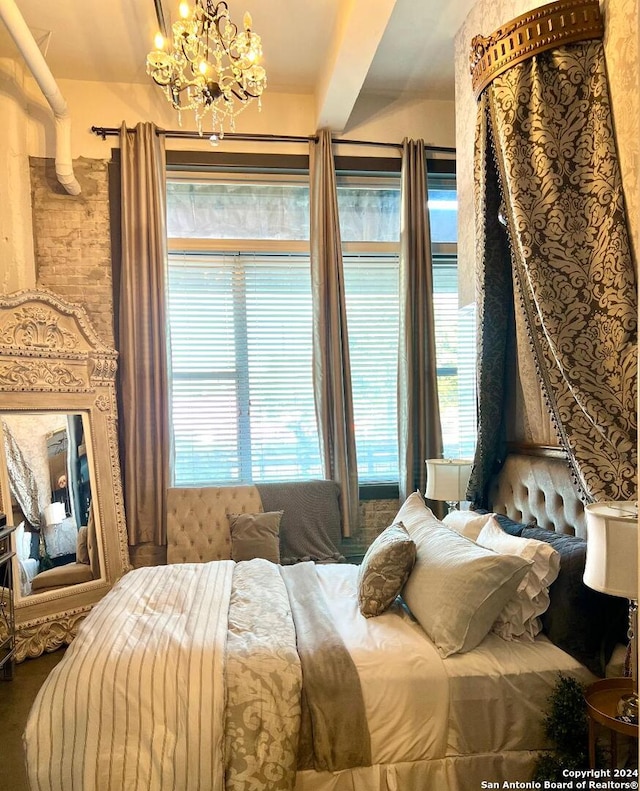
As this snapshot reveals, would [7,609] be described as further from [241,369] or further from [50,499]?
[241,369]

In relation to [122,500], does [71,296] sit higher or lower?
higher

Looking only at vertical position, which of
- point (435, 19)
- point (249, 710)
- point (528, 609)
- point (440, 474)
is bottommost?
point (249, 710)

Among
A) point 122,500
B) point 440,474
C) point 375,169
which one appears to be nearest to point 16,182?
point 122,500

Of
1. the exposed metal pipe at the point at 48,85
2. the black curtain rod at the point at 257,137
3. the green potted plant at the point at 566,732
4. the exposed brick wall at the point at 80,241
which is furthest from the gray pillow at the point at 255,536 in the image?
the black curtain rod at the point at 257,137

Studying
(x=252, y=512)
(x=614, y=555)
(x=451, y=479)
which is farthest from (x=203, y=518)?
(x=614, y=555)

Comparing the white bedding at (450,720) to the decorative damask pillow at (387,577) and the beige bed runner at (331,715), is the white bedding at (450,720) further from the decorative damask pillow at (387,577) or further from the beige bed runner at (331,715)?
the decorative damask pillow at (387,577)

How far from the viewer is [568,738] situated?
184 centimetres

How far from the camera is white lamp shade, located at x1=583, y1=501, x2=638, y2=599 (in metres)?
1.57

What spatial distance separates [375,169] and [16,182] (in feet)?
8.20

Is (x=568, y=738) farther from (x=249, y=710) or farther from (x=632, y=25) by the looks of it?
(x=632, y=25)

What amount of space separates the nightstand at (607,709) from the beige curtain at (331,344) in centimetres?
233

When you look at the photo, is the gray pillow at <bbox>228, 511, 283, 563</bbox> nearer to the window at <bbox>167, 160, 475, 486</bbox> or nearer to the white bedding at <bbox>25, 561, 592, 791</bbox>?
the window at <bbox>167, 160, 475, 486</bbox>

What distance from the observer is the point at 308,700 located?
6.15 ft

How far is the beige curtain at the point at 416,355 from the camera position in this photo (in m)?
4.13
